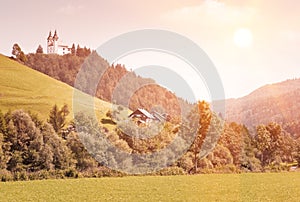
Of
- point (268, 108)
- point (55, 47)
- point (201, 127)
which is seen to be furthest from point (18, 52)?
point (201, 127)

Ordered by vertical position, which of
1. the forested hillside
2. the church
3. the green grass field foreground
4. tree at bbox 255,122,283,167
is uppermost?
the church

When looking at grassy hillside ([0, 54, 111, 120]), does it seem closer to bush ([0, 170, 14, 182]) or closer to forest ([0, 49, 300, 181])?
forest ([0, 49, 300, 181])

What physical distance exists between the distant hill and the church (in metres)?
79.5

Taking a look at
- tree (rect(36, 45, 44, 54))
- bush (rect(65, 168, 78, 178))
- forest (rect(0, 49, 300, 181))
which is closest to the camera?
bush (rect(65, 168, 78, 178))

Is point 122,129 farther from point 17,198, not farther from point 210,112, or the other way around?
point 17,198

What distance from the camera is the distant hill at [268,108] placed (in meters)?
133

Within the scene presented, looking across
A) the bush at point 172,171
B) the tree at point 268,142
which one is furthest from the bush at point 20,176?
the tree at point 268,142

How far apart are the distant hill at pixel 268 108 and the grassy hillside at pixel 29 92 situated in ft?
168

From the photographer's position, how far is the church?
185 meters

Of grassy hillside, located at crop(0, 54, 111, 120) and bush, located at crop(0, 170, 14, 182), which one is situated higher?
grassy hillside, located at crop(0, 54, 111, 120)

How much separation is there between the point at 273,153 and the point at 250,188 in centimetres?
3097

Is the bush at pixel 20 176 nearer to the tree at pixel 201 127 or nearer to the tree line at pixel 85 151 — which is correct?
the tree line at pixel 85 151

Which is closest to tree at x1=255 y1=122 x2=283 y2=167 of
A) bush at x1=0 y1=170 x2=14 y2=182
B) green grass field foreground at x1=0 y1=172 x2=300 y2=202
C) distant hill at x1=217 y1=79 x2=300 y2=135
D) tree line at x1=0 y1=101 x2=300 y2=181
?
tree line at x1=0 y1=101 x2=300 y2=181

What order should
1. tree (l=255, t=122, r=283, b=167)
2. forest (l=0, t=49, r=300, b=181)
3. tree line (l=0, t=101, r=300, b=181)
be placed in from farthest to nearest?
1. tree (l=255, t=122, r=283, b=167)
2. forest (l=0, t=49, r=300, b=181)
3. tree line (l=0, t=101, r=300, b=181)
